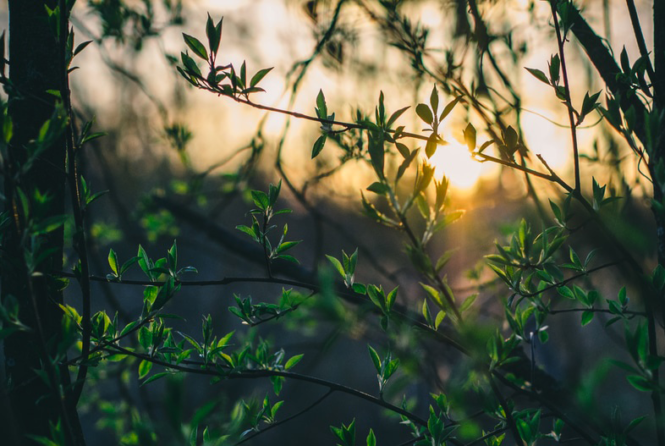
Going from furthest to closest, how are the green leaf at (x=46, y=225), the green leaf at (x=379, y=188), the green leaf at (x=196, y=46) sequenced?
the green leaf at (x=196, y=46), the green leaf at (x=379, y=188), the green leaf at (x=46, y=225)

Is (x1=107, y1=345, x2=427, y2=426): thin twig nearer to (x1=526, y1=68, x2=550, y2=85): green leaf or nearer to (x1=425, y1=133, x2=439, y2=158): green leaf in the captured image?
(x1=425, y1=133, x2=439, y2=158): green leaf

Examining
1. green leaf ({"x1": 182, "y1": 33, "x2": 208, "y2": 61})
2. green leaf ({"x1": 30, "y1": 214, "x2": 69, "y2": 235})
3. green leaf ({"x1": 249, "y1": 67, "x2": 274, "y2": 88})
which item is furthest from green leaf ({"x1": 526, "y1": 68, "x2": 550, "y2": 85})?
green leaf ({"x1": 30, "y1": 214, "x2": 69, "y2": 235})

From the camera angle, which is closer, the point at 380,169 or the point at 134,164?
the point at 380,169

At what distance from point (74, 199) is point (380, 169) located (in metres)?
0.50

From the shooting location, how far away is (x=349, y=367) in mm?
9258

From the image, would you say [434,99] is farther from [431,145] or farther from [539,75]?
[539,75]

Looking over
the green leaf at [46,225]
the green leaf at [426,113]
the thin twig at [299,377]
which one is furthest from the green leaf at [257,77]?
the thin twig at [299,377]

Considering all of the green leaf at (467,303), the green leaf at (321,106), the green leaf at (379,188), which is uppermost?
the green leaf at (321,106)

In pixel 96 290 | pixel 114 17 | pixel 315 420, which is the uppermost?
pixel 114 17

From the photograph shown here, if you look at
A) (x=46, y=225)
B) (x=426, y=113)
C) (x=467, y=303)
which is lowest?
(x=467, y=303)

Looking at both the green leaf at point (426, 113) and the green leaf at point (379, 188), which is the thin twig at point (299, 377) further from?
the green leaf at point (426, 113)

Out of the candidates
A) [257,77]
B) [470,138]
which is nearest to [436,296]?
[470,138]

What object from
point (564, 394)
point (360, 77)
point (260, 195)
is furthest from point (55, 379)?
point (360, 77)

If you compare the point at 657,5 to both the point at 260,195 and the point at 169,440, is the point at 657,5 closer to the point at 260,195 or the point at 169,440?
the point at 260,195
